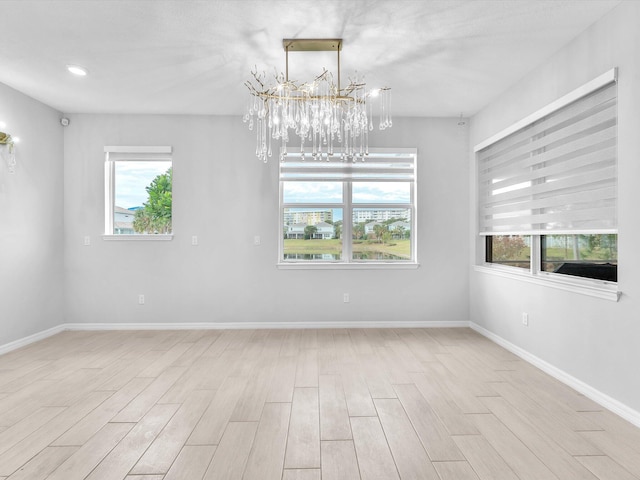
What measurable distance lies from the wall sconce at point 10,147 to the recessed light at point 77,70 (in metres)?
1.02

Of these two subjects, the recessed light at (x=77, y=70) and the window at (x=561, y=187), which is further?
the recessed light at (x=77, y=70)

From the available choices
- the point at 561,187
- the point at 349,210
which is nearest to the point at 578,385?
the point at 561,187

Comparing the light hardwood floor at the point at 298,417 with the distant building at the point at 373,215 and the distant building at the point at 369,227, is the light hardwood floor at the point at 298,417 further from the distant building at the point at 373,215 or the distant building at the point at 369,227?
the distant building at the point at 373,215

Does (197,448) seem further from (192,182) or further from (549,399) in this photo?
(192,182)

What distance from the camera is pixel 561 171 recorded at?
3.14 meters

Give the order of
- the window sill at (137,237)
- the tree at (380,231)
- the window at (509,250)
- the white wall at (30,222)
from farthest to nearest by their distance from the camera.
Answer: the tree at (380,231) → the window sill at (137,237) → the white wall at (30,222) → the window at (509,250)

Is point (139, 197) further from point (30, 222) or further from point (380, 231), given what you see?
point (380, 231)

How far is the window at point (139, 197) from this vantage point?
16.0 ft

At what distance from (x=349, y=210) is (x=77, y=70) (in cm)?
315

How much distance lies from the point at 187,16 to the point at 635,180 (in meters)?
3.07

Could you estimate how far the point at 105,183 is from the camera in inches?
190

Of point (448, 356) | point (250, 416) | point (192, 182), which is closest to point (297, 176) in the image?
point (192, 182)

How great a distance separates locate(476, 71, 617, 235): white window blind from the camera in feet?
8.82

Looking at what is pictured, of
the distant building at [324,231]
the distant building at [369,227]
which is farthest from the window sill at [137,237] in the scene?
the distant building at [369,227]
